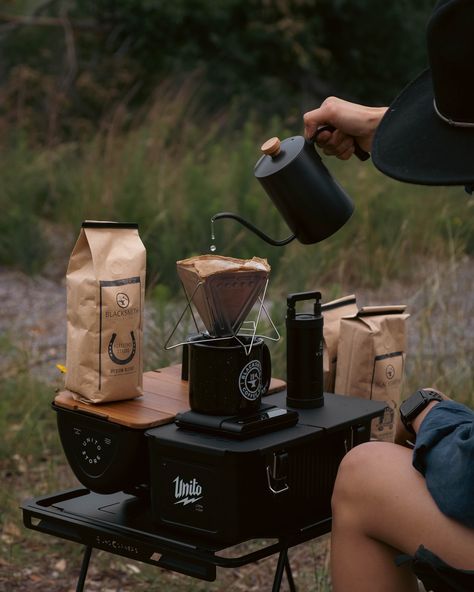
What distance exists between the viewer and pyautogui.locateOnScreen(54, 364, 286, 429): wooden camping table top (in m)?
2.14

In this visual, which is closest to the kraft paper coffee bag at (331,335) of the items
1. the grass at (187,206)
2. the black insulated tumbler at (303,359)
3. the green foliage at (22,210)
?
the black insulated tumbler at (303,359)

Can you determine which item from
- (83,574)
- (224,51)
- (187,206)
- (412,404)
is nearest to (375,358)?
(412,404)

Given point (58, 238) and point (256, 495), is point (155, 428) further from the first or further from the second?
point (58, 238)

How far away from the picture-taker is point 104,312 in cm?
218

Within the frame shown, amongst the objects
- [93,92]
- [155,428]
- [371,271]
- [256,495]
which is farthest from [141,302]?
[93,92]

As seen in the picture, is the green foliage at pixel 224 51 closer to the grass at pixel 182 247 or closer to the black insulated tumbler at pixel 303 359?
the grass at pixel 182 247

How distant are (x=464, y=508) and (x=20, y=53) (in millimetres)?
12856

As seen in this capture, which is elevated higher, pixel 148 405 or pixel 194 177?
pixel 194 177

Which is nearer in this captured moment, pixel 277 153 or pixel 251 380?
pixel 251 380

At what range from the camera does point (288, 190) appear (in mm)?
2236

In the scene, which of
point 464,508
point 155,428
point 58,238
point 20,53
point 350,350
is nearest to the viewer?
point 464,508

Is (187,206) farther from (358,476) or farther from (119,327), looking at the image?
(358,476)

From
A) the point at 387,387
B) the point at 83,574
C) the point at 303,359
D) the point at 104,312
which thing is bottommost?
the point at 83,574

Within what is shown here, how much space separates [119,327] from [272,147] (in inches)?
19.4
